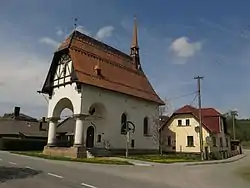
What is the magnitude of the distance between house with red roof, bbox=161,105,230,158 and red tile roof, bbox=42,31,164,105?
641 cm

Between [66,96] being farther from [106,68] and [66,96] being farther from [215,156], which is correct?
[215,156]

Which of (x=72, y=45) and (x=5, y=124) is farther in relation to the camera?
(x=5, y=124)

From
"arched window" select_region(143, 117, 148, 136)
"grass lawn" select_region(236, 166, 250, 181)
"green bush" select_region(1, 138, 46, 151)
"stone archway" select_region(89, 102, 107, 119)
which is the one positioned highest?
"stone archway" select_region(89, 102, 107, 119)

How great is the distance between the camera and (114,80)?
38.5 meters

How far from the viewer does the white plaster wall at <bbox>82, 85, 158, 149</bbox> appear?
1361 inches

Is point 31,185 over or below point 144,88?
below

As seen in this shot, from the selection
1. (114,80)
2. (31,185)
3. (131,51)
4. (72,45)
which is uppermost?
(131,51)

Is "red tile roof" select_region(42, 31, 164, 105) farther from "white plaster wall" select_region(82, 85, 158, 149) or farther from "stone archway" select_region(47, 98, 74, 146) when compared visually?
"stone archway" select_region(47, 98, 74, 146)

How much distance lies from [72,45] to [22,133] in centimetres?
2460

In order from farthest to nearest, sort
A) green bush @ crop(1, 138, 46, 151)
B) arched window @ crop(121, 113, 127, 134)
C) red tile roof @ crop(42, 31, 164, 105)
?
1. green bush @ crop(1, 138, 46, 151)
2. arched window @ crop(121, 113, 127, 134)
3. red tile roof @ crop(42, 31, 164, 105)

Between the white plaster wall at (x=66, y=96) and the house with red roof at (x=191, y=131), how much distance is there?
20.3 m

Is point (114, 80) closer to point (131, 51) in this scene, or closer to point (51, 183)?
point (131, 51)

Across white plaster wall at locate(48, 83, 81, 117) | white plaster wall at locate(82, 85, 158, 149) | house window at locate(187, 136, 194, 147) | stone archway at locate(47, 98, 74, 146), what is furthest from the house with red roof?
white plaster wall at locate(48, 83, 81, 117)

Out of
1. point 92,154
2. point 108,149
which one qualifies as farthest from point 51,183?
point 108,149
